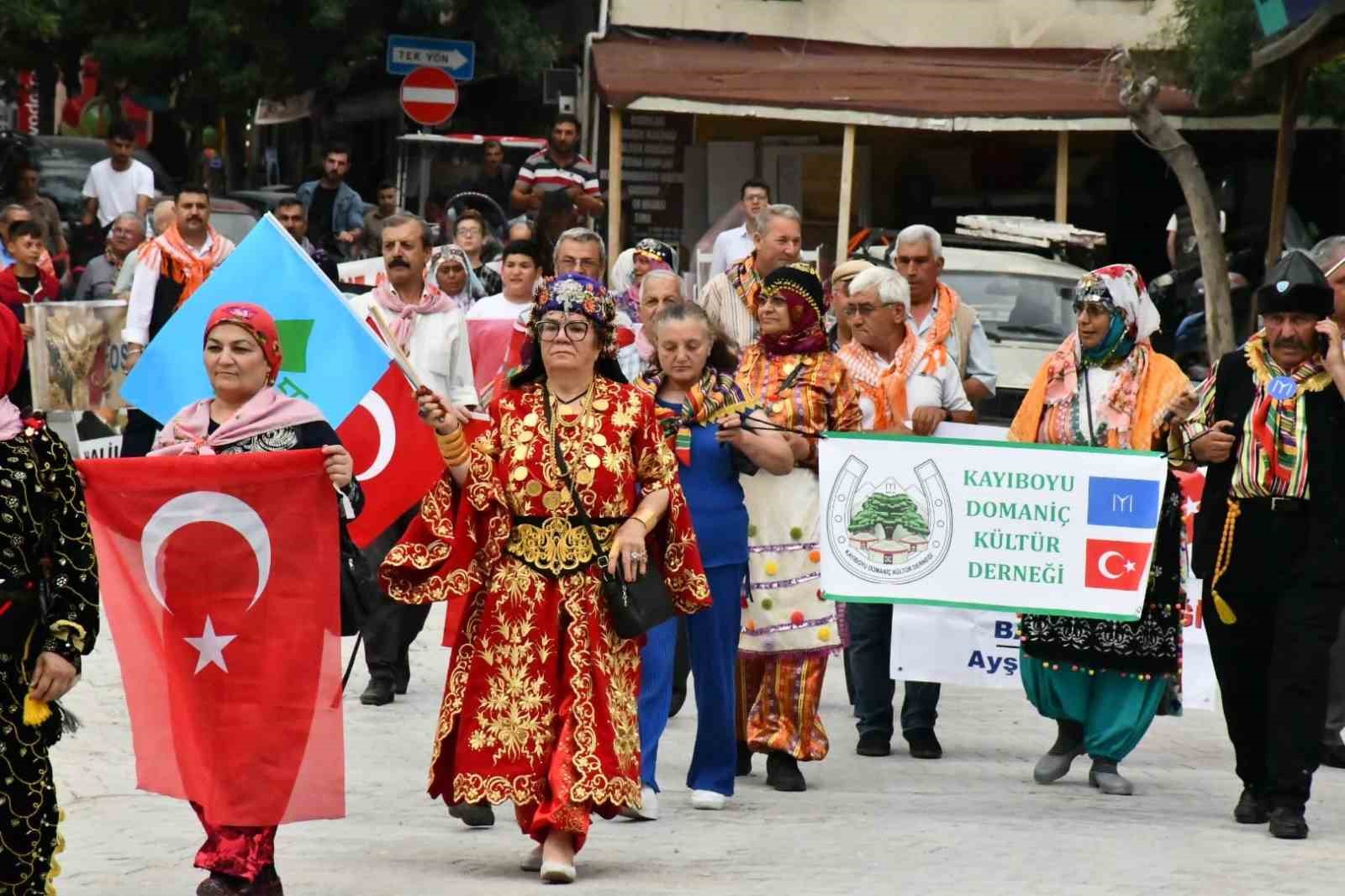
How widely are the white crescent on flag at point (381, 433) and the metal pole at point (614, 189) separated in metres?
15.0

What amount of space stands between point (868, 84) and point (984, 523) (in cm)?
1770

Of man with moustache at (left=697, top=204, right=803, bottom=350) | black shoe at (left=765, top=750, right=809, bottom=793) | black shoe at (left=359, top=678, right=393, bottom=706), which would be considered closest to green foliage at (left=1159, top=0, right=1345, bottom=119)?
man with moustache at (left=697, top=204, right=803, bottom=350)

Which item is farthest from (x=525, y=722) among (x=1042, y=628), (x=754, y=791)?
(x=1042, y=628)

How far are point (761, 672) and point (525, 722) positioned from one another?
7.04ft

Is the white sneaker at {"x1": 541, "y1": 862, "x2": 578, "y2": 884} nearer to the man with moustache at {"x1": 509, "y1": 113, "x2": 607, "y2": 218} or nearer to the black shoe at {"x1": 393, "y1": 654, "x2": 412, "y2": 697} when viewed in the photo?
the black shoe at {"x1": 393, "y1": 654, "x2": 412, "y2": 697}

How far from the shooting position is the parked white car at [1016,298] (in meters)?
17.6

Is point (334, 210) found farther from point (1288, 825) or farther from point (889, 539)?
point (1288, 825)

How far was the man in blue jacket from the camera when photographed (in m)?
20.5

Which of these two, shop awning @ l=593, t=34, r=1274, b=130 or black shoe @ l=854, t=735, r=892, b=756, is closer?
black shoe @ l=854, t=735, r=892, b=756

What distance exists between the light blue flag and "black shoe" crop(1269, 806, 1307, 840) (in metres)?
3.43

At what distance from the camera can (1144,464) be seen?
917 cm

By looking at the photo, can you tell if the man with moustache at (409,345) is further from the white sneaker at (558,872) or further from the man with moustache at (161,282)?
the white sneaker at (558,872)

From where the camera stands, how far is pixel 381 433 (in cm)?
955

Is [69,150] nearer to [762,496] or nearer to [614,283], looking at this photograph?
[614,283]
